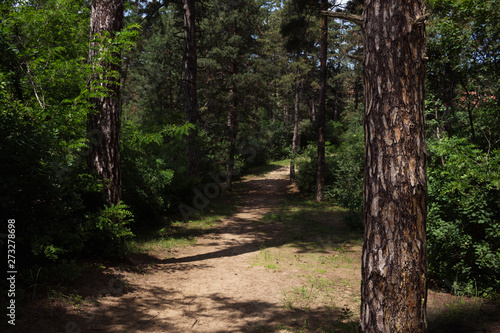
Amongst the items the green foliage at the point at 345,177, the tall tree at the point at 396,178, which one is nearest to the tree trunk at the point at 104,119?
the tall tree at the point at 396,178

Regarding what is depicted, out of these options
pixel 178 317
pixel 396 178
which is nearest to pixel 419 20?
Answer: pixel 396 178

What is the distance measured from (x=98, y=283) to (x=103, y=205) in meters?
1.36

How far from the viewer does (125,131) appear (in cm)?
883

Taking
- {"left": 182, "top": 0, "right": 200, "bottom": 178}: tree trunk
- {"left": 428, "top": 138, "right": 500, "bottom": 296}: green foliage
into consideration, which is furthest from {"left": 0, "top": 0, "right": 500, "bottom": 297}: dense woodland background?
{"left": 182, "top": 0, "right": 200, "bottom": 178}: tree trunk

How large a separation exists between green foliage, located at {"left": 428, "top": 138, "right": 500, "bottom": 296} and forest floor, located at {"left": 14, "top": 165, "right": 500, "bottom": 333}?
1.35 feet

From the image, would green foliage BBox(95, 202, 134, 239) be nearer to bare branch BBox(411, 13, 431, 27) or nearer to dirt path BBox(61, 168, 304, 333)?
dirt path BBox(61, 168, 304, 333)

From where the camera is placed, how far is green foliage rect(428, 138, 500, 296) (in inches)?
187

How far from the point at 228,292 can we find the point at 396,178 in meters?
3.91

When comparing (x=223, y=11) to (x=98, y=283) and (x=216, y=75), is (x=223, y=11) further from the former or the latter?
(x=98, y=283)

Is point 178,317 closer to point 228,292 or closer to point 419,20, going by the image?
point 228,292

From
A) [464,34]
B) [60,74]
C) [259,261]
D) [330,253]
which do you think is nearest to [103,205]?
Answer: [60,74]

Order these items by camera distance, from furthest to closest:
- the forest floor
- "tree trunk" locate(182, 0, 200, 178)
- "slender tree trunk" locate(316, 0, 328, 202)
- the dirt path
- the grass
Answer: "slender tree trunk" locate(316, 0, 328, 202)
"tree trunk" locate(182, 0, 200, 178)
the grass
the dirt path
the forest floor

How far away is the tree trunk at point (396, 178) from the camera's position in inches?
97.3

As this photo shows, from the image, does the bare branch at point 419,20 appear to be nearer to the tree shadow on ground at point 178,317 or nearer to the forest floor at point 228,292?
the tree shadow on ground at point 178,317
